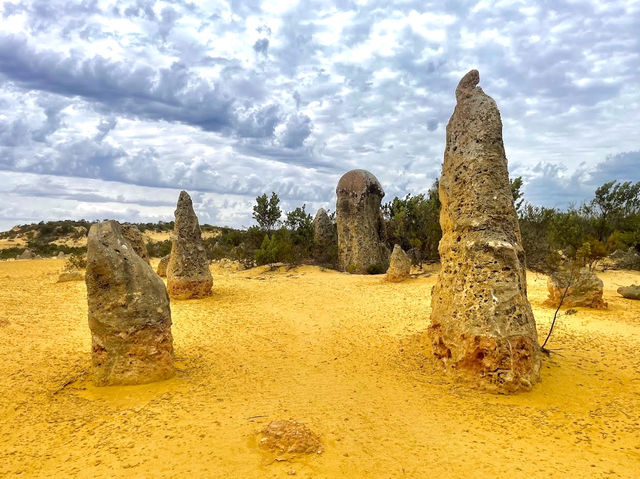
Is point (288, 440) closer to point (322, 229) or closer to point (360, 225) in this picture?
point (360, 225)

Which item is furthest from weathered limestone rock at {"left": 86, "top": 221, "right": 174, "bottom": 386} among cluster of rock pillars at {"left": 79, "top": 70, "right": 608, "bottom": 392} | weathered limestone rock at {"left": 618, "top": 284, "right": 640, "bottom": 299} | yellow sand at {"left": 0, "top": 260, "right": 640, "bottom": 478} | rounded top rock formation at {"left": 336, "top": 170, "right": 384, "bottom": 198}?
rounded top rock formation at {"left": 336, "top": 170, "right": 384, "bottom": 198}

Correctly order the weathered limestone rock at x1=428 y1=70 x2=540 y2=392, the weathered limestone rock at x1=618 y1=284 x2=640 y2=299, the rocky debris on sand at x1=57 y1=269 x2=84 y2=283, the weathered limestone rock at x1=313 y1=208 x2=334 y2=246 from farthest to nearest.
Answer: the weathered limestone rock at x1=313 y1=208 x2=334 y2=246
the rocky debris on sand at x1=57 y1=269 x2=84 y2=283
the weathered limestone rock at x1=618 y1=284 x2=640 y2=299
the weathered limestone rock at x1=428 y1=70 x2=540 y2=392

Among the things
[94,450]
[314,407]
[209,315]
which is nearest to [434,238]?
[209,315]

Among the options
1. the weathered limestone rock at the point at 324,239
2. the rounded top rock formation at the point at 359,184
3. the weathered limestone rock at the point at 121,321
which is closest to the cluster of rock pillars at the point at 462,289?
the weathered limestone rock at the point at 121,321

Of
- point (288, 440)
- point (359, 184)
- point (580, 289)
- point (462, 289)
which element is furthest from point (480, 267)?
point (359, 184)

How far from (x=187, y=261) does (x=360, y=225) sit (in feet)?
30.8

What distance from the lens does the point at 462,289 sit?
243 inches

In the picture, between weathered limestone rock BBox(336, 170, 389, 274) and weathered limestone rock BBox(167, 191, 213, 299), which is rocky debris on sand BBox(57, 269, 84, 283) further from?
weathered limestone rock BBox(336, 170, 389, 274)

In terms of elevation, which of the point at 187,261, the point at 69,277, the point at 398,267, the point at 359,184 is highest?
the point at 359,184

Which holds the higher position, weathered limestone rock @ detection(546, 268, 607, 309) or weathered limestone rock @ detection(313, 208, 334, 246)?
weathered limestone rock @ detection(313, 208, 334, 246)

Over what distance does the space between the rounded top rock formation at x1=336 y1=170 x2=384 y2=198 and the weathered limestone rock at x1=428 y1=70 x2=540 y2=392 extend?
478 inches

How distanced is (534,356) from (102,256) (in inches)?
242

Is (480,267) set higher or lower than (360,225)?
lower

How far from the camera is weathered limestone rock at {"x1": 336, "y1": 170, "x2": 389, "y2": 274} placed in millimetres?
19172
